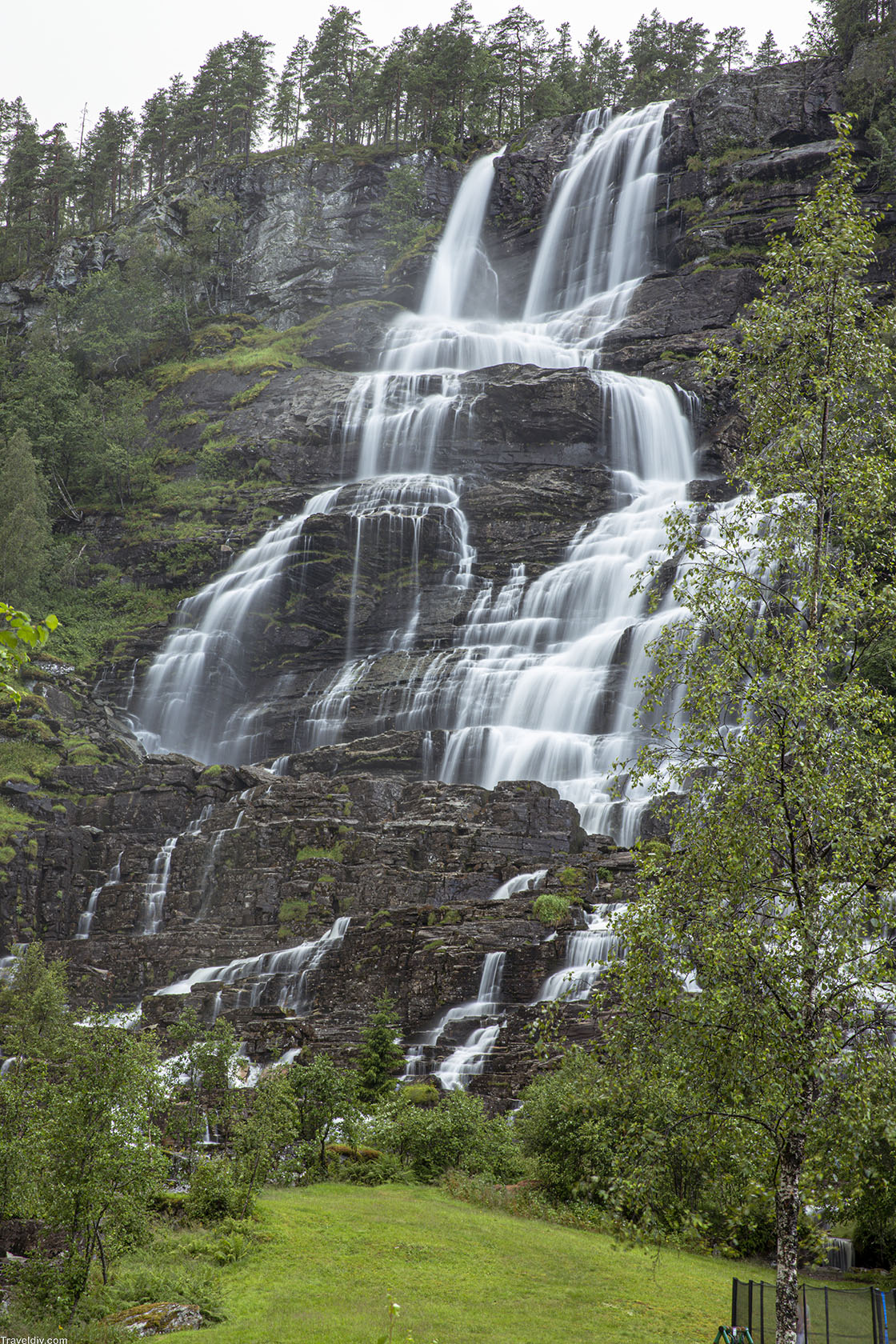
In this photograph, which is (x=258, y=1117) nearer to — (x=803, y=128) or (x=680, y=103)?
(x=803, y=128)

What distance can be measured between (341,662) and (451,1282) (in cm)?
5299

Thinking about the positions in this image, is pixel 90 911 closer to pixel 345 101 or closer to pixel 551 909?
pixel 551 909

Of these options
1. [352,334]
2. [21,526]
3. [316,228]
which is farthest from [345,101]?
[21,526]

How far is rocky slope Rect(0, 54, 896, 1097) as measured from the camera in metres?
37.4

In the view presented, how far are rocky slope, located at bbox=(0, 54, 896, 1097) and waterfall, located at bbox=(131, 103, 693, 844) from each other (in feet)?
3.97

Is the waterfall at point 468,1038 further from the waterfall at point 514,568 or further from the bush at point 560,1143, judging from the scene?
the waterfall at point 514,568

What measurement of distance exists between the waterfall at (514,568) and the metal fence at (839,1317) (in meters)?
27.4

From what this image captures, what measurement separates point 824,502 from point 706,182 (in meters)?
83.5

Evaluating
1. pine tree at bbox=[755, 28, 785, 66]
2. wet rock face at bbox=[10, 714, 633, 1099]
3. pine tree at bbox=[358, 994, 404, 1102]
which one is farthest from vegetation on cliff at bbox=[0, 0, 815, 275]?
pine tree at bbox=[358, 994, 404, 1102]

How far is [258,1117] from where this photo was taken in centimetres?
2188

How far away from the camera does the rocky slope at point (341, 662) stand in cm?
3744

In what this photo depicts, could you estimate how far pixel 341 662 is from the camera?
67.9 meters

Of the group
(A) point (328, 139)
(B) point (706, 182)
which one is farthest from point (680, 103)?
(A) point (328, 139)

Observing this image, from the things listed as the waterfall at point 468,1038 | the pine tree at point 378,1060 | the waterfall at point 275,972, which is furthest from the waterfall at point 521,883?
the pine tree at point 378,1060
